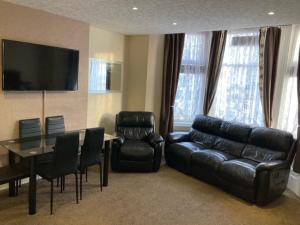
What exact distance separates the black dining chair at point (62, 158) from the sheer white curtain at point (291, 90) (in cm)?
351

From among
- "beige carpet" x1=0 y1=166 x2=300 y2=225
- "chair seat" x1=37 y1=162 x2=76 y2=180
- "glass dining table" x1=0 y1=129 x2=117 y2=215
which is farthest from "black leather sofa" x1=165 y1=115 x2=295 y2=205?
"chair seat" x1=37 y1=162 x2=76 y2=180

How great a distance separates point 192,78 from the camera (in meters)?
5.38

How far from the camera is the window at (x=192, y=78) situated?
5.27 m

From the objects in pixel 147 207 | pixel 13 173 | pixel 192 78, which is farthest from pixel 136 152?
pixel 192 78

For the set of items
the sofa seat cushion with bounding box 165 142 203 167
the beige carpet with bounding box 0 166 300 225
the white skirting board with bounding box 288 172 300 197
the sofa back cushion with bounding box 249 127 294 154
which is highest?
the sofa back cushion with bounding box 249 127 294 154

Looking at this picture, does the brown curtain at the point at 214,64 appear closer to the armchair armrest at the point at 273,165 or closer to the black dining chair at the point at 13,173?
the armchair armrest at the point at 273,165

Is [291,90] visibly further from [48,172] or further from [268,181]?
[48,172]

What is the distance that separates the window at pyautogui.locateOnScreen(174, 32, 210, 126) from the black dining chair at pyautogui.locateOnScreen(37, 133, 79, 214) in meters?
2.92

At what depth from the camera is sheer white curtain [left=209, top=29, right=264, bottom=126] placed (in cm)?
474

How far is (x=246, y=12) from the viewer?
315cm

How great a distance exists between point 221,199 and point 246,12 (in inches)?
102

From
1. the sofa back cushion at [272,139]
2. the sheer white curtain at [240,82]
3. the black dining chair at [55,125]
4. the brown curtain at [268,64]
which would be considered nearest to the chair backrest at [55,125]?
the black dining chair at [55,125]

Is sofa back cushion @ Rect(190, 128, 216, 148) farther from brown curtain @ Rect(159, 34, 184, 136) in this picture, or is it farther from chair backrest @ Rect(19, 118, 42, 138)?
chair backrest @ Rect(19, 118, 42, 138)

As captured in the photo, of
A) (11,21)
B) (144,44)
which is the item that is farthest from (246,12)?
(11,21)
